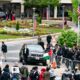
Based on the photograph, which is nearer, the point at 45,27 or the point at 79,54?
the point at 79,54

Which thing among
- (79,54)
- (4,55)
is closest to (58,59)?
(79,54)

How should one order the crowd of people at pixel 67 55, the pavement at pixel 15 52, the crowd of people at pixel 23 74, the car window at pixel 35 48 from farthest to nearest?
the car window at pixel 35 48, the pavement at pixel 15 52, the crowd of people at pixel 67 55, the crowd of people at pixel 23 74

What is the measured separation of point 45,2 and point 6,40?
107 ft

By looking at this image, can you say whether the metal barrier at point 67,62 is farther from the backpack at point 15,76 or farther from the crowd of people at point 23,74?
the backpack at point 15,76

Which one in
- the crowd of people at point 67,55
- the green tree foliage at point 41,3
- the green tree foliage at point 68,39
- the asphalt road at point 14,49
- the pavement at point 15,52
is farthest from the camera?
the green tree foliage at point 41,3

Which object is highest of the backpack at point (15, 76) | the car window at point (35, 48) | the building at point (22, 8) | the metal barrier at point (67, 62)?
the backpack at point (15, 76)

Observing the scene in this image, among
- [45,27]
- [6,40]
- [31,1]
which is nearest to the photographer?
[6,40]

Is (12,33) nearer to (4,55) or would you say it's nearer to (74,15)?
(74,15)

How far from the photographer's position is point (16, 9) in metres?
95.1

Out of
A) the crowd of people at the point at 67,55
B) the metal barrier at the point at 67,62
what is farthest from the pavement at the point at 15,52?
the crowd of people at the point at 67,55

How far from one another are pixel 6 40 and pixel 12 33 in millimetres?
6799

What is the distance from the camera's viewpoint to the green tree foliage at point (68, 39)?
45969mm

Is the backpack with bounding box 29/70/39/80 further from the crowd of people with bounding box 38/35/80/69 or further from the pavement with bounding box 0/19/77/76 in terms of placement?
the crowd of people with bounding box 38/35/80/69

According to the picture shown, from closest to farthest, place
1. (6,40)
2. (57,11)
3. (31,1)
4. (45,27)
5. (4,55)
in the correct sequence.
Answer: (4,55) < (6,40) < (45,27) < (31,1) < (57,11)
